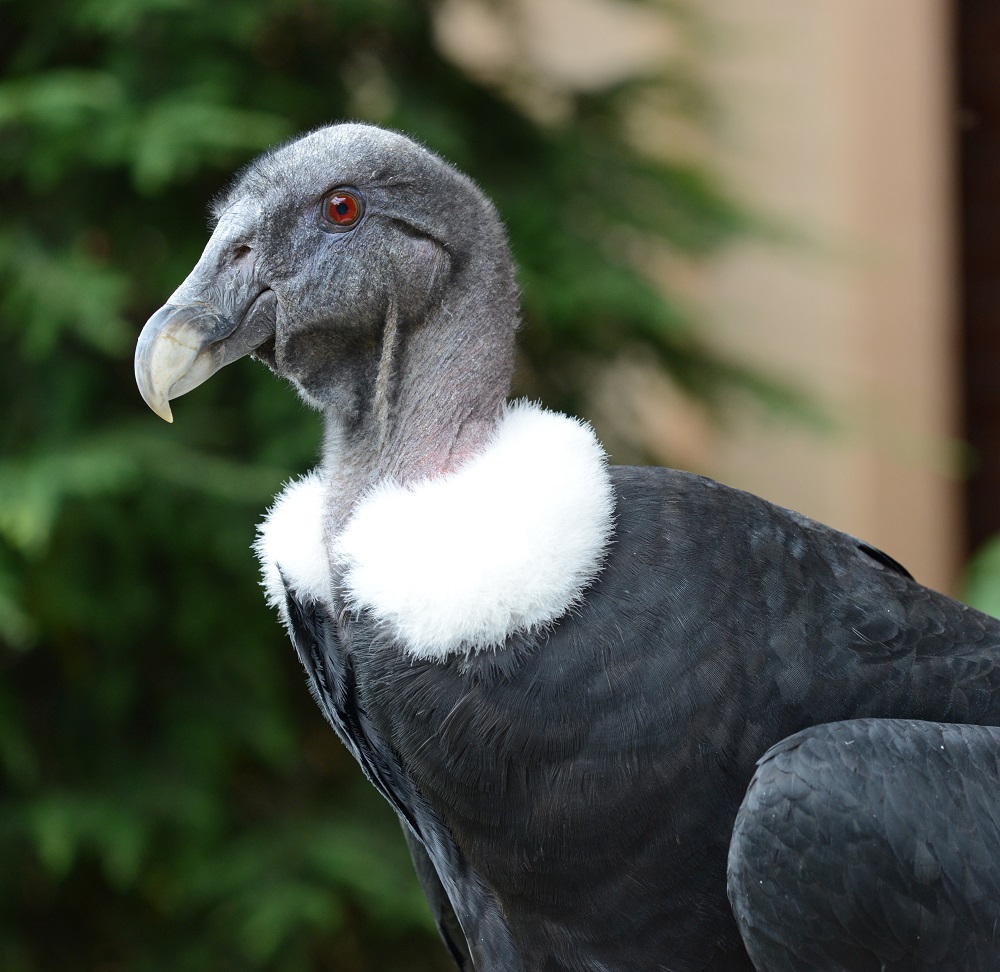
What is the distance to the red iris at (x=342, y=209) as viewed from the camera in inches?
78.0

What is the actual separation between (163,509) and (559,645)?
252 centimetres

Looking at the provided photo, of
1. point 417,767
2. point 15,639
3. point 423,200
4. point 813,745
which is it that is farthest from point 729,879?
point 15,639

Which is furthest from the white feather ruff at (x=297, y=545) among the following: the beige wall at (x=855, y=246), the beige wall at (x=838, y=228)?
the beige wall at (x=855, y=246)

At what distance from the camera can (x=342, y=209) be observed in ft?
6.50

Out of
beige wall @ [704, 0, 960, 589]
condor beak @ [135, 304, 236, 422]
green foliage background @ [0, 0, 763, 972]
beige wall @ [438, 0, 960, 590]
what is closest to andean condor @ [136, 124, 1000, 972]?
condor beak @ [135, 304, 236, 422]

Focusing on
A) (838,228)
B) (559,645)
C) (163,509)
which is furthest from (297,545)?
(838,228)

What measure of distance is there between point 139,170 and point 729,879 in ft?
9.74

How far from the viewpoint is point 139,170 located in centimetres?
395

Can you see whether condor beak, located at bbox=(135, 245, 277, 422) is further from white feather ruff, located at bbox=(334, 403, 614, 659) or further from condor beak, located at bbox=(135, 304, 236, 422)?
white feather ruff, located at bbox=(334, 403, 614, 659)

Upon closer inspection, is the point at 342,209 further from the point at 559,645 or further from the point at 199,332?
the point at 559,645

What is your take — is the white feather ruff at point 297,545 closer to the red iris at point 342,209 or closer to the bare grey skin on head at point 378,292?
the bare grey skin on head at point 378,292

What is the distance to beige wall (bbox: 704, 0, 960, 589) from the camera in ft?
18.6

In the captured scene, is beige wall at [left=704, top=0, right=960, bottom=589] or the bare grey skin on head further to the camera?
beige wall at [left=704, top=0, right=960, bottom=589]

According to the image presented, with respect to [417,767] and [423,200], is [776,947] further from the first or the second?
[423,200]
